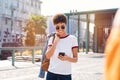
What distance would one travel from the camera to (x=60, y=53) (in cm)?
402

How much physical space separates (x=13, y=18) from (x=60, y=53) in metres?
82.1

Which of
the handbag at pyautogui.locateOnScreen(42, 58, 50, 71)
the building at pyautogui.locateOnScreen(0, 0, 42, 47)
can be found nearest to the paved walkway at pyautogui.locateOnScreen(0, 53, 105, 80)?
the handbag at pyautogui.locateOnScreen(42, 58, 50, 71)

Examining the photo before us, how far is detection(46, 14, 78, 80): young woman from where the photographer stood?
4.02 meters

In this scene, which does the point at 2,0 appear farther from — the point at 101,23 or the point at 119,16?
the point at 119,16

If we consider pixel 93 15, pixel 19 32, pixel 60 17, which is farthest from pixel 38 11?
pixel 60 17

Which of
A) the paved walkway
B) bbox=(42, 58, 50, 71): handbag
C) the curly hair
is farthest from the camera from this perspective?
the paved walkway

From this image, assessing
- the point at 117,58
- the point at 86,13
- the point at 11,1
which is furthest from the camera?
the point at 11,1

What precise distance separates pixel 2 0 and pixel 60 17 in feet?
252

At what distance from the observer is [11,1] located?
8450 cm

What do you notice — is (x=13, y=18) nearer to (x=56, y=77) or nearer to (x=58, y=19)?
(x=58, y=19)

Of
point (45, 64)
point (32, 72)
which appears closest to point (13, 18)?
point (32, 72)

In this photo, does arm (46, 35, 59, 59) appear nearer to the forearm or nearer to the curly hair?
the forearm

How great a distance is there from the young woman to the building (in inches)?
2667

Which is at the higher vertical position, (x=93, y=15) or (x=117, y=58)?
(x=93, y=15)
